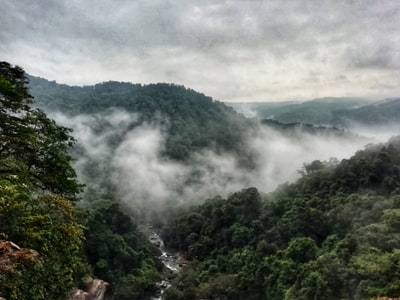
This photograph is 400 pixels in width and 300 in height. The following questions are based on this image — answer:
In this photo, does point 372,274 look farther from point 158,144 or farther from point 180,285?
point 158,144

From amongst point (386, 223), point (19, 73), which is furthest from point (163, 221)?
point (19, 73)

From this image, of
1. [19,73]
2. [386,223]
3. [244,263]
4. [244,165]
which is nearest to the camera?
[19,73]

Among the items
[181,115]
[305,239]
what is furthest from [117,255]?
[181,115]

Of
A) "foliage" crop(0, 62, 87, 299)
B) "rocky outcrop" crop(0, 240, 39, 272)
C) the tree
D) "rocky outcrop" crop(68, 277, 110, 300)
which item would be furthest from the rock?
"rocky outcrop" crop(0, 240, 39, 272)

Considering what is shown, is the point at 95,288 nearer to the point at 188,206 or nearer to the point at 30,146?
the point at 30,146

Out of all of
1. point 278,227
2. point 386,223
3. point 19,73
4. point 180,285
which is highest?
point 19,73

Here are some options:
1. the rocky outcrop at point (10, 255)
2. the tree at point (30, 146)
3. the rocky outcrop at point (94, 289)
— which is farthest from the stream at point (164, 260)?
the rocky outcrop at point (10, 255)
